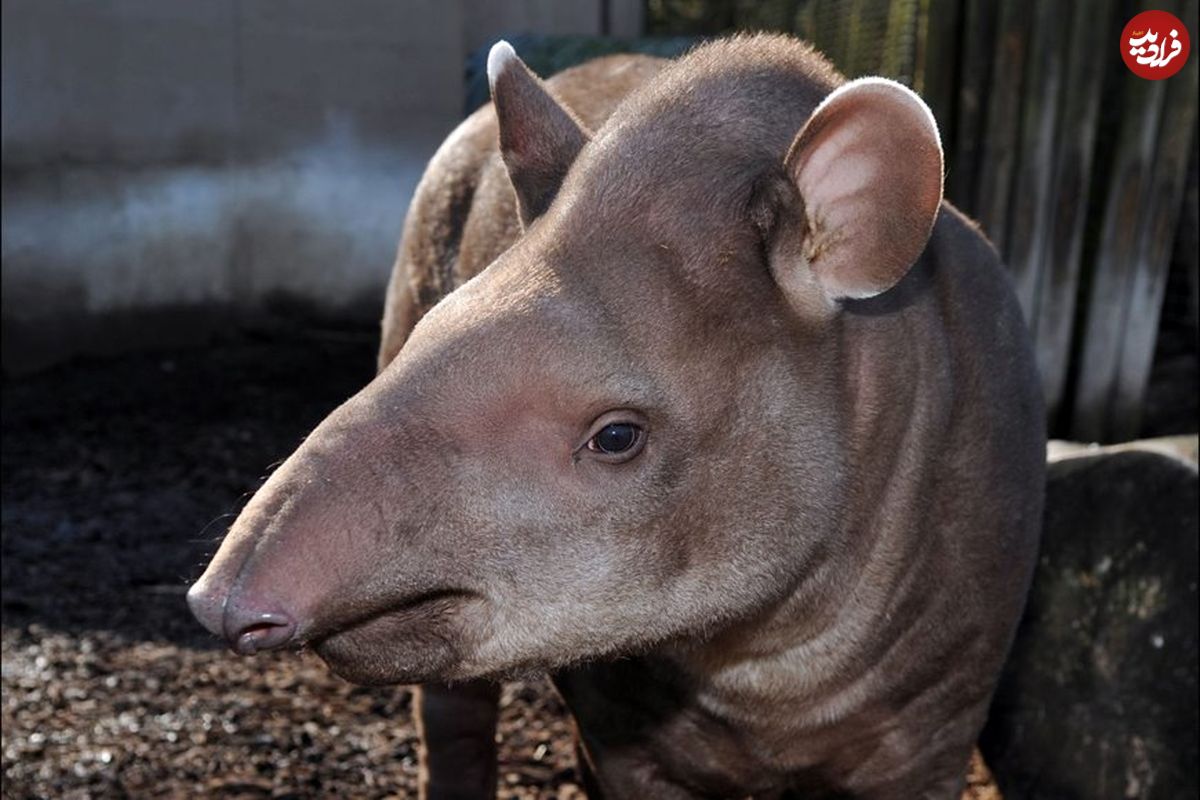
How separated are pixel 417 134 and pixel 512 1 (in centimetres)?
110

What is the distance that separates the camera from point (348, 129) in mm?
8859

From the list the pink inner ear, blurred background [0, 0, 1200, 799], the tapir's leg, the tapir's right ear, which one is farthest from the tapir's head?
blurred background [0, 0, 1200, 799]

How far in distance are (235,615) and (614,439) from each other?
647 mm

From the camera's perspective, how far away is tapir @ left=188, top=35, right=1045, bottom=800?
2227 mm

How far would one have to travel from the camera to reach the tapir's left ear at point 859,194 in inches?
93.4

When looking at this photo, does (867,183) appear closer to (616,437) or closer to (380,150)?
(616,437)

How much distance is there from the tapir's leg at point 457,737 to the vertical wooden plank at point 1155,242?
324 centimetres

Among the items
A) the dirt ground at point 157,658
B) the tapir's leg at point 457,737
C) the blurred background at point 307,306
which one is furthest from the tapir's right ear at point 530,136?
the blurred background at point 307,306

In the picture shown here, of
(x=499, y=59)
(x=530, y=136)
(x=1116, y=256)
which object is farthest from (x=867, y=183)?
(x=1116, y=256)

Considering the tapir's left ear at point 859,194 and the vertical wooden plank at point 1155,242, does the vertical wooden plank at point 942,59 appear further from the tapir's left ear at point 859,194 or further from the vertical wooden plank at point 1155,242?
the tapir's left ear at point 859,194

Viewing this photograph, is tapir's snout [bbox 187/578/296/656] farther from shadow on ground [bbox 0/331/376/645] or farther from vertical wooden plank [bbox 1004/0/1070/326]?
vertical wooden plank [bbox 1004/0/1070/326]

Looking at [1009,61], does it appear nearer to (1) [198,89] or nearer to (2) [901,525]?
(2) [901,525]

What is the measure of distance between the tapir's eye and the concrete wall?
6280mm

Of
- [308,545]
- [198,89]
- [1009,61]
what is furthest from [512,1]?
[308,545]
